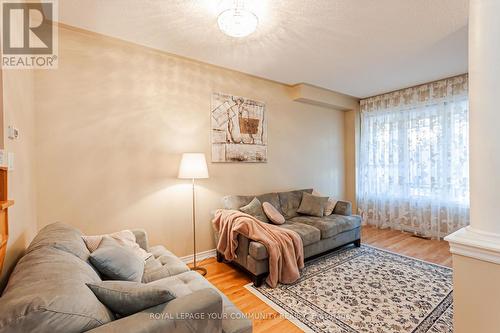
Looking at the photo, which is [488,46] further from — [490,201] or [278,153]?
[278,153]

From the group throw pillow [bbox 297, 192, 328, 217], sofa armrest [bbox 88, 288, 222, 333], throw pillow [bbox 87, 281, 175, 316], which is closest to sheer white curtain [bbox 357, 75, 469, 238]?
throw pillow [bbox 297, 192, 328, 217]

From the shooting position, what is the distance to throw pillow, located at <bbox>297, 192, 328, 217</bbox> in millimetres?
3582

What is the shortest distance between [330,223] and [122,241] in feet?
8.35

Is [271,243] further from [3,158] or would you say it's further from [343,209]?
[3,158]

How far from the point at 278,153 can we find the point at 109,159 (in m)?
2.58

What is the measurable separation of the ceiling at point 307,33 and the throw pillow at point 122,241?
6.66 ft

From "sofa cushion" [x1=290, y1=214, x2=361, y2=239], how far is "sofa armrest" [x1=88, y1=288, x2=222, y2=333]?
7.34 ft

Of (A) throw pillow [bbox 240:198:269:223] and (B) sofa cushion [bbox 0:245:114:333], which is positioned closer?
(B) sofa cushion [bbox 0:245:114:333]

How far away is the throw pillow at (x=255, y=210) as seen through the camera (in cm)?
312

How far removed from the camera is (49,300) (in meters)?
0.82

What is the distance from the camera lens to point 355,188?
513cm

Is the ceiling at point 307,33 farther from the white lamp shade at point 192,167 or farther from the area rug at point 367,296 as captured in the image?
the area rug at point 367,296

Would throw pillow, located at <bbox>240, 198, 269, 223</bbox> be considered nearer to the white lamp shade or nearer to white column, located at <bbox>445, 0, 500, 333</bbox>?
the white lamp shade

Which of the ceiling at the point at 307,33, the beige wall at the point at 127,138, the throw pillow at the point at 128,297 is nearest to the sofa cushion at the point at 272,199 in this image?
the beige wall at the point at 127,138
